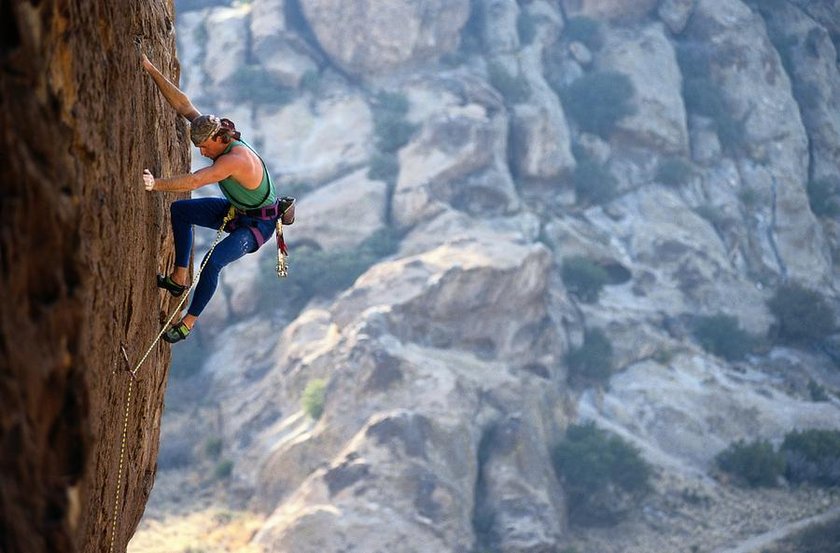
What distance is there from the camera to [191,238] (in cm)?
937

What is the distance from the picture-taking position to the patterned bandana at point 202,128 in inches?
327

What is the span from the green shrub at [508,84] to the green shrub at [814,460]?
705 inches

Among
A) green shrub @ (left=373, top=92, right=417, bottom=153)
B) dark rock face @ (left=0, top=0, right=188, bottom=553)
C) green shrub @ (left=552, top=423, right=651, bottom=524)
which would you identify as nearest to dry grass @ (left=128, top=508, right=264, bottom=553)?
green shrub @ (left=552, top=423, right=651, bottom=524)

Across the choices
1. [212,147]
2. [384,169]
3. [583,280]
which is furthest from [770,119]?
[212,147]

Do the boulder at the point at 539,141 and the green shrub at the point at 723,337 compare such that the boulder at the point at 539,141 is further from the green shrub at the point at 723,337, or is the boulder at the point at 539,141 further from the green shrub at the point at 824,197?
the green shrub at the point at 824,197

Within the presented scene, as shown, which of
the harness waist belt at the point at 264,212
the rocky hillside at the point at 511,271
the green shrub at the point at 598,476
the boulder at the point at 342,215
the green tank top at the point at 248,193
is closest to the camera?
the green tank top at the point at 248,193

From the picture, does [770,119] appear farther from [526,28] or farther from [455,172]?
[455,172]

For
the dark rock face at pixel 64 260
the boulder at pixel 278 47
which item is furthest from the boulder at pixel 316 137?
the dark rock face at pixel 64 260

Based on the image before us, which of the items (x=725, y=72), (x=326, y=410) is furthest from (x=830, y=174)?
(x=326, y=410)

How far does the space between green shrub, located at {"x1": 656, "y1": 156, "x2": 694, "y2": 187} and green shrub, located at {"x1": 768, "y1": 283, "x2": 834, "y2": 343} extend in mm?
6671

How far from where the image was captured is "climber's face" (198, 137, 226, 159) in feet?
27.9

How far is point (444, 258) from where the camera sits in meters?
32.6

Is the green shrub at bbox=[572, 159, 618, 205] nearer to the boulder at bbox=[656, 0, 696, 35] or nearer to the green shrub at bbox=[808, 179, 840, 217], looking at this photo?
the green shrub at bbox=[808, 179, 840, 217]

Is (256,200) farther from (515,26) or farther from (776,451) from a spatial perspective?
(515,26)
